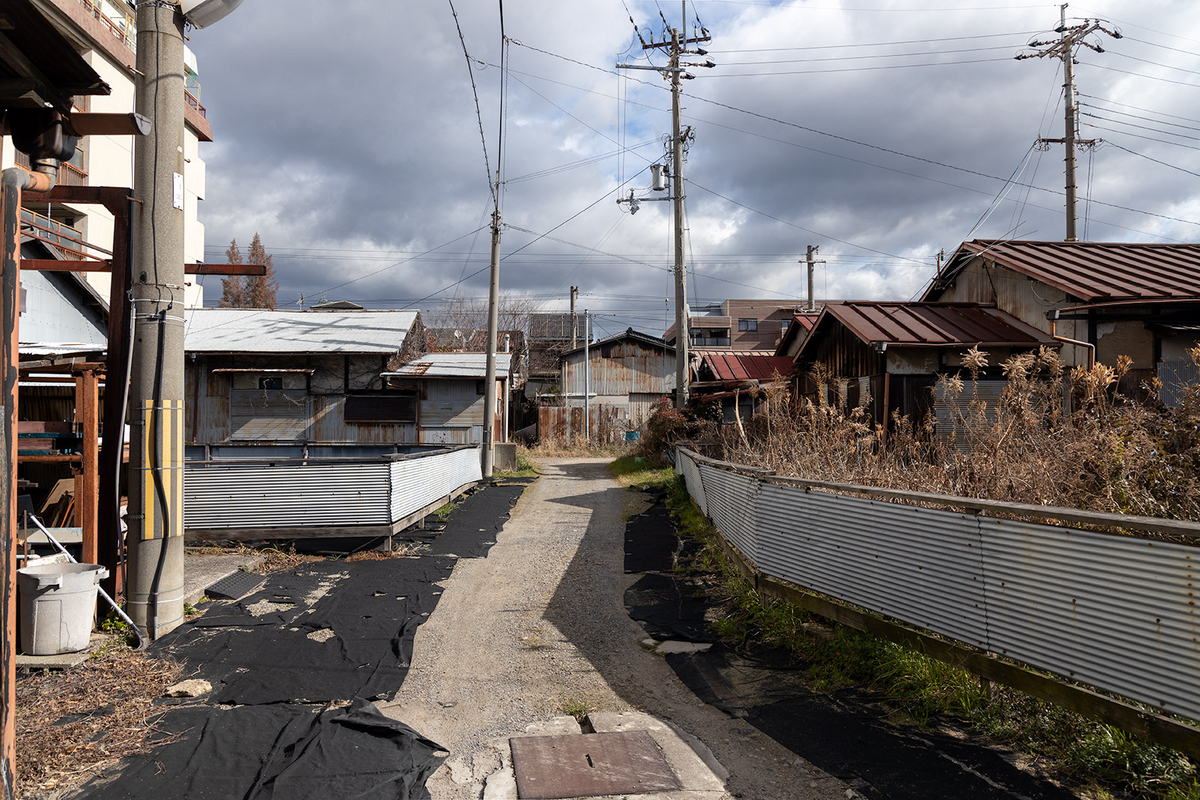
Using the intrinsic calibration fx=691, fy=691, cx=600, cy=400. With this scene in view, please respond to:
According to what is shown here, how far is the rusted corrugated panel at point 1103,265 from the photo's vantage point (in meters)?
10.3

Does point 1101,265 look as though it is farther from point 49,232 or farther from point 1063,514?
point 49,232

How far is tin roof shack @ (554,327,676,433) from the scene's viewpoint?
30953mm

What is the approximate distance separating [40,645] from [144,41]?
4.73 metres

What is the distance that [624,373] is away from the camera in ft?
102

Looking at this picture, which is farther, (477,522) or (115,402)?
(477,522)

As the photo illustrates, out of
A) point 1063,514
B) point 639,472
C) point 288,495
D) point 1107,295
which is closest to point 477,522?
point 288,495

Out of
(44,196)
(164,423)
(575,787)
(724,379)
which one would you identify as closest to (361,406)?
(724,379)

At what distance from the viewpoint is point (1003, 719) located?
3.81 m

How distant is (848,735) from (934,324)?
923 cm

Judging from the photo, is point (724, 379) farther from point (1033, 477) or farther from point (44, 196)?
point (44, 196)

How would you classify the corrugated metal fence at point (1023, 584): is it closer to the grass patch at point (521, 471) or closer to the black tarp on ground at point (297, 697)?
the black tarp on ground at point (297, 697)

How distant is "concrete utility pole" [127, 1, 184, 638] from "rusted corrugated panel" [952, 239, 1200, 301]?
1133 centimetres

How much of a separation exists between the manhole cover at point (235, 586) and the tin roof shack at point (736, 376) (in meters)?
11.5

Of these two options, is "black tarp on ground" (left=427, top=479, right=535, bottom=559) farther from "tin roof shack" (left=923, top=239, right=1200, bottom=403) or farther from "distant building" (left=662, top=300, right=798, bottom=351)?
"distant building" (left=662, top=300, right=798, bottom=351)
